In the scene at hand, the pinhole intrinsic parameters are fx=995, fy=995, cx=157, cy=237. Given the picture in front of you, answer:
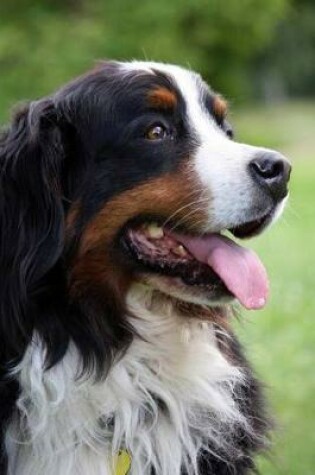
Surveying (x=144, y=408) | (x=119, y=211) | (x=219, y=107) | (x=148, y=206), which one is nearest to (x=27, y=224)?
(x=119, y=211)

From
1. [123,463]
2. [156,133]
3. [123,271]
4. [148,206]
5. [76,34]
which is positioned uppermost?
[156,133]

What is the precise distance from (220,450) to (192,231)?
0.83m

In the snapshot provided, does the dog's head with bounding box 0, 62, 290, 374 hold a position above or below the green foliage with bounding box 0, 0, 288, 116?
above

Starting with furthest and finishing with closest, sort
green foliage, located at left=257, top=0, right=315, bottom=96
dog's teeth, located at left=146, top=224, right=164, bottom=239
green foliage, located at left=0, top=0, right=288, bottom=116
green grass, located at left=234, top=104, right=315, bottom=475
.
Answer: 1. green foliage, located at left=257, top=0, right=315, bottom=96
2. green foliage, located at left=0, top=0, right=288, bottom=116
3. green grass, located at left=234, top=104, right=315, bottom=475
4. dog's teeth, located at left=146, top=224, right=164, bottom=239

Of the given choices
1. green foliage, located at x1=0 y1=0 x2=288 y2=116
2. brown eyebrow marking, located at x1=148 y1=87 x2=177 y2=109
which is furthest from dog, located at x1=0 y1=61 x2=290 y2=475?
green foliage, located at x1=0 y1=0 x2=288 y2=116

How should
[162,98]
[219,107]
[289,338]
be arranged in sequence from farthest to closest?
[289,338], [219,107], [162,98]

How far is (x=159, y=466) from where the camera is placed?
3568mm

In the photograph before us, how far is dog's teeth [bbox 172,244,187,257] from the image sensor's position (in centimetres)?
354

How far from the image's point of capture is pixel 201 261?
3533mm

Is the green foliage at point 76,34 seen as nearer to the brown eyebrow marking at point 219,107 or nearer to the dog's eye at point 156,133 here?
the brown eyebrow marking at point 219,107

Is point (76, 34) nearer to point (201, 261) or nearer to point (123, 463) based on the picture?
point (201, 261)

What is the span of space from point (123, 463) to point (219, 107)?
4.52 feet

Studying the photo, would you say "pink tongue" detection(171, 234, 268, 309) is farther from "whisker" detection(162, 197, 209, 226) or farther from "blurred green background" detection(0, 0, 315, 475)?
"blurred green background" detection(0, 0, 315, 475)

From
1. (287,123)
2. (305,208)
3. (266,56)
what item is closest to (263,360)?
(305,208)
